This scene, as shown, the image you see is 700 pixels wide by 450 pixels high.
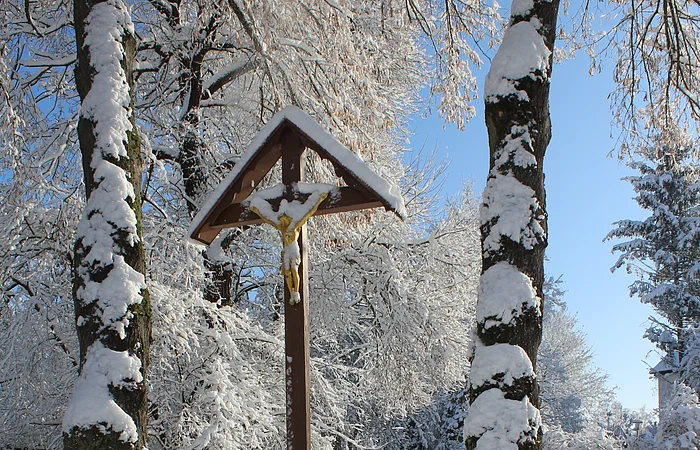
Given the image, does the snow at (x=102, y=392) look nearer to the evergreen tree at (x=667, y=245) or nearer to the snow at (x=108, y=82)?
the snow at (x=108, y=82)

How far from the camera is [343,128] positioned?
6.87m

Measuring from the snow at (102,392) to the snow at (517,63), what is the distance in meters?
3.01

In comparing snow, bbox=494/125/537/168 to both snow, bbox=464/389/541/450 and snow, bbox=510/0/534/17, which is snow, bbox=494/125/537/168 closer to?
snow, bbox=510/0/534/17

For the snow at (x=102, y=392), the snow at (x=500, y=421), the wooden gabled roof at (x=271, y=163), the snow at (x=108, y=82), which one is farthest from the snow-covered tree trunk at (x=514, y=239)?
the snow at (x=108, y=82)

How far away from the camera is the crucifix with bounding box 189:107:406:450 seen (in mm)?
3359

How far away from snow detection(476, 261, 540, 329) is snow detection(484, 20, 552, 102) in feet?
4.00

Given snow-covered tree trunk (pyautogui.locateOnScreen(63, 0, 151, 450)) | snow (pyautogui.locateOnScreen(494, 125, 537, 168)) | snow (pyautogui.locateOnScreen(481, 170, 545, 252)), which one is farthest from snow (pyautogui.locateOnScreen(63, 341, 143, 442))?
snow (pyautogui.locateOnScreen(494, 125, 537, 168))

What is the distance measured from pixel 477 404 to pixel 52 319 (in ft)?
16.9

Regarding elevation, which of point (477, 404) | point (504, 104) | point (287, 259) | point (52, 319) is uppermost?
point (504, 104)

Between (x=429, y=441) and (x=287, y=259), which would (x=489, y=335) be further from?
(x=429, y=441)

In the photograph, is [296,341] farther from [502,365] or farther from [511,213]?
[511,213]

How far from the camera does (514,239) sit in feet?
13.2

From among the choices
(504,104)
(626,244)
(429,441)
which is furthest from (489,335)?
(626,244)

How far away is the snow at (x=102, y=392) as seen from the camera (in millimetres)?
3686
